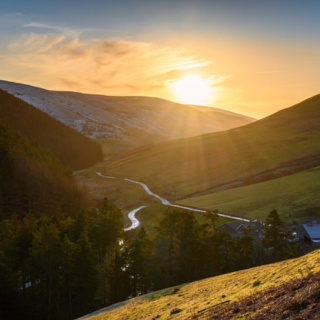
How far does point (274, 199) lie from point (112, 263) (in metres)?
57.7

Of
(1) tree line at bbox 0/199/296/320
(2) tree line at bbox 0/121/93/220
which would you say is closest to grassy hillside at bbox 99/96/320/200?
(2) tree line at bbox 0/121/93/220

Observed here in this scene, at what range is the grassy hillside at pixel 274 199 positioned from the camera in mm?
77000

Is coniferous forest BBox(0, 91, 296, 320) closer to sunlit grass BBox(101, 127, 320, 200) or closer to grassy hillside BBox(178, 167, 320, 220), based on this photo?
grassy hillside BBox(178, 167, 320, 220)

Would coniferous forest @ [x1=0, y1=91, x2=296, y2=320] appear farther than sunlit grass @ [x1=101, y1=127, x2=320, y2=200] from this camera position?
No

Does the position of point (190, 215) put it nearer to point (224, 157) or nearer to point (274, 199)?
point (274, 199)

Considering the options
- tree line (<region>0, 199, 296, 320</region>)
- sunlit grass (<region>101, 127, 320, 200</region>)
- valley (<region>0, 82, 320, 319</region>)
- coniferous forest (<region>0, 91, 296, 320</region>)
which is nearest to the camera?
valley (<region>0, 82, 320, 319</region>)

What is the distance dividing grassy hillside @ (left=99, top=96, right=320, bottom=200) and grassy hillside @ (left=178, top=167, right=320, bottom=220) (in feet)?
60.3

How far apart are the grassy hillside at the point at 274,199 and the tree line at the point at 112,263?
94.8 feet

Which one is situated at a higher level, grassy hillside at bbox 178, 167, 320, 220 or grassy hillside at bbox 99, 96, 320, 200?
grassy hillside at bbox 99, 96, 320, 200

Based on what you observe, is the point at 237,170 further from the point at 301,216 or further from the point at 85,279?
the point at 85,279

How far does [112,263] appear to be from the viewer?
4709 cm

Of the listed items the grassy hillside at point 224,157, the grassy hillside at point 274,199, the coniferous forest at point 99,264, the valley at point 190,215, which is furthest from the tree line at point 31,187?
the grassy hillside at point 224,157

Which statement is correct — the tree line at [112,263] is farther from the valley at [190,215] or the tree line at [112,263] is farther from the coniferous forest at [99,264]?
the valley at [190,215]

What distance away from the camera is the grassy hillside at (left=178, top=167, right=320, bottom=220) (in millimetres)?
77000
